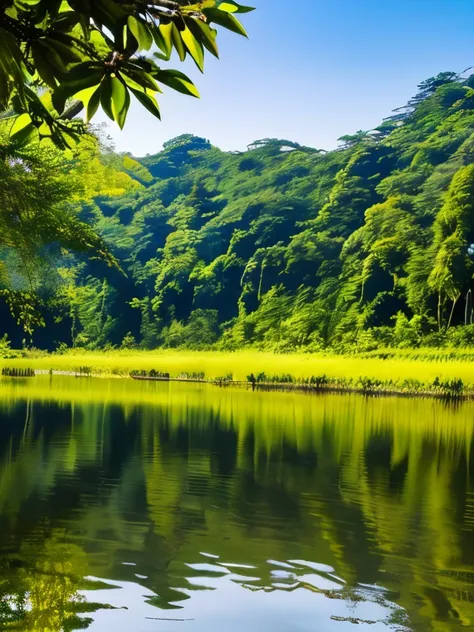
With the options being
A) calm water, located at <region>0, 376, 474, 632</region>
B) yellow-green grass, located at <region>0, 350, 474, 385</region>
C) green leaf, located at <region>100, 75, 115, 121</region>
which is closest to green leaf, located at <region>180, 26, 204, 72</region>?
green leaf, located at <region>100, 75, 115, 121</region>

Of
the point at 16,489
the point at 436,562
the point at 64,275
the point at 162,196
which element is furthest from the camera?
the point at 162,196

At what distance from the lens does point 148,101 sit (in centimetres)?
96

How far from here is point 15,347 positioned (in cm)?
3534

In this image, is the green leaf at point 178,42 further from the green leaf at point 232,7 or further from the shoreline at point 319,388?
the shoreline at point 319,388

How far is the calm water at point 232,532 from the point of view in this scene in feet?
11.2

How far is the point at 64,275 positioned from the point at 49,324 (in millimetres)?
3021

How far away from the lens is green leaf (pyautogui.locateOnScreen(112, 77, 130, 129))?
93 centimetres

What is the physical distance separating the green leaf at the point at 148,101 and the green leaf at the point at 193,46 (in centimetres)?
7

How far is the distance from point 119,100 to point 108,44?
7 centimetres

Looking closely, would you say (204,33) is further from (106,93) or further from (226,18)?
(106,93)

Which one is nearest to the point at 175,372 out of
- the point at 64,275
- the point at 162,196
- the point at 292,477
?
the point at 64,275

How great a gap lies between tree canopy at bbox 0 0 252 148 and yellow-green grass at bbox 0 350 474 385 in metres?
27.3

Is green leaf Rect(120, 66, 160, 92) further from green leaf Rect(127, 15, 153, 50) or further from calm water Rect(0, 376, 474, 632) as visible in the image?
calm water Rect(0, 376, 474, 632)

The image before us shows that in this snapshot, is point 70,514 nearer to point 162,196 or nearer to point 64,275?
point 64,275
